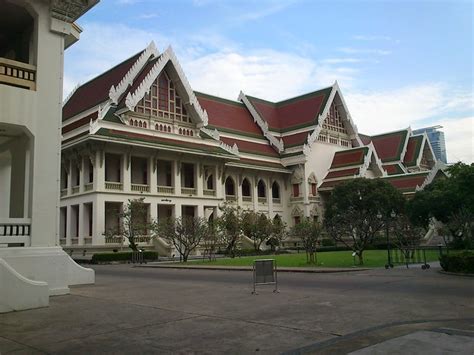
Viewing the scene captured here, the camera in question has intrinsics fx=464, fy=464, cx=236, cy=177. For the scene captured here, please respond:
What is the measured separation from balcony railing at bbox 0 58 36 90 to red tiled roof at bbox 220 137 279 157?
34.1 m

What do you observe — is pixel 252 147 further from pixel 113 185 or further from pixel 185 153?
pixel 113 185

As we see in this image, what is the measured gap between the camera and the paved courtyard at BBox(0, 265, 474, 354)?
5.84 metres

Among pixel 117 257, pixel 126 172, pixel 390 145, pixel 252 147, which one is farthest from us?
pixel 390 145

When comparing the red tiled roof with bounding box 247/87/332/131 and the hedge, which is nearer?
the hedge

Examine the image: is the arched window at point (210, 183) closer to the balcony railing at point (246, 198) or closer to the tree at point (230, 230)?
the balcony railing at point (246, 198)

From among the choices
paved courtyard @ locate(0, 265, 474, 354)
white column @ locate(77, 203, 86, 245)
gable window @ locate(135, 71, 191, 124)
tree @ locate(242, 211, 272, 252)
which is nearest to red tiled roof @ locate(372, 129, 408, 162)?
tree @ locate(242, 211, 272, 252)

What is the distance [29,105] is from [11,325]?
18.9 feet

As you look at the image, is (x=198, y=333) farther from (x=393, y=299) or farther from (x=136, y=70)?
(x=136, y=70)

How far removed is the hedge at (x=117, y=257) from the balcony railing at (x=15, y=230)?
776 inches

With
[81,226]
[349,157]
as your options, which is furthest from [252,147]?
[81,226]

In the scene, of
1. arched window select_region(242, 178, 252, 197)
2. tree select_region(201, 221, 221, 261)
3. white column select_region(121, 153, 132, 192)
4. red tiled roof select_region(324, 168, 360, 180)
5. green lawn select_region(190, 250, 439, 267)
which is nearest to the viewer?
green lawn select_region(190, 250, 439, 267)

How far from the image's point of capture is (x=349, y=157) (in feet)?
170

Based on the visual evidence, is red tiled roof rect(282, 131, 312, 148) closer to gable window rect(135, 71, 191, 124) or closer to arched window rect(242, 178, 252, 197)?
arched window rect(242, 178, 252, 197)

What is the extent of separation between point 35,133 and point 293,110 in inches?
1797
